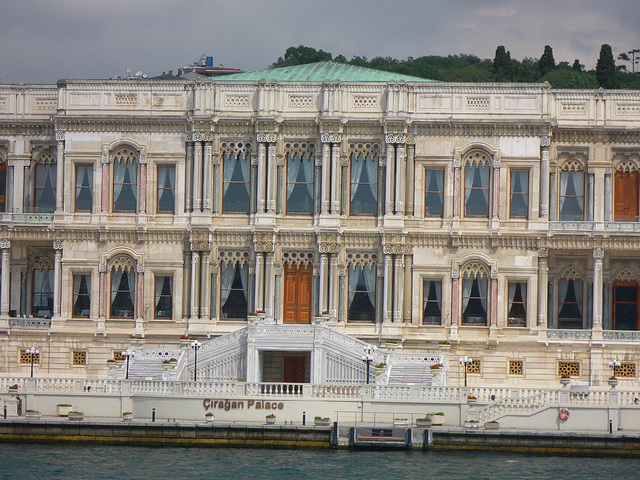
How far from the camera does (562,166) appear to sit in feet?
195

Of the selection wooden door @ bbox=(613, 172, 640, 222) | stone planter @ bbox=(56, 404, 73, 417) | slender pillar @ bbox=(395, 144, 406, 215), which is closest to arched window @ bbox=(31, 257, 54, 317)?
stone planter @ bbox=(56, 404, 73, 417)

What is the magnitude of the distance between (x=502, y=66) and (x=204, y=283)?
42871 mm

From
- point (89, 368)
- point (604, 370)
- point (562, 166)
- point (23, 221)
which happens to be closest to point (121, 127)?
point (23, 221)

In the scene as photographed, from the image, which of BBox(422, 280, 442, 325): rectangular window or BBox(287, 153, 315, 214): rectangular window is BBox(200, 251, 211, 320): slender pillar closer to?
BBox(287, 153, 315, 214): rectangular window

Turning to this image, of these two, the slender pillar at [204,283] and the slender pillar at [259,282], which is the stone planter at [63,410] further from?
the slender pillar at [259,282]

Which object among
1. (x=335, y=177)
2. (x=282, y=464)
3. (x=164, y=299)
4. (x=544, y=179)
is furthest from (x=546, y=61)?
(x=282, y=464)

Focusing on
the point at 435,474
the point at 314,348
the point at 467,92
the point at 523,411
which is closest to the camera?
the point at 435,474

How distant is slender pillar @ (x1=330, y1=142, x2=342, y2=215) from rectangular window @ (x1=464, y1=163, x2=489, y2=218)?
5.48m

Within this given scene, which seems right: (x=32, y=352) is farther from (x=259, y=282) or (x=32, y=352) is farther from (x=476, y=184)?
(x=476, y=184)

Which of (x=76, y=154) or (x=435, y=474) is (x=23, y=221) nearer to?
(x=76, y=154)

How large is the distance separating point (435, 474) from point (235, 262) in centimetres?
1835

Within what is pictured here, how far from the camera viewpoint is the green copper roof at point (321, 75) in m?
62.1

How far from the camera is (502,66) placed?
312 feet

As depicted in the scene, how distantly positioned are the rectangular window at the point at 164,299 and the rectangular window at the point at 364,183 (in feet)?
28.7
